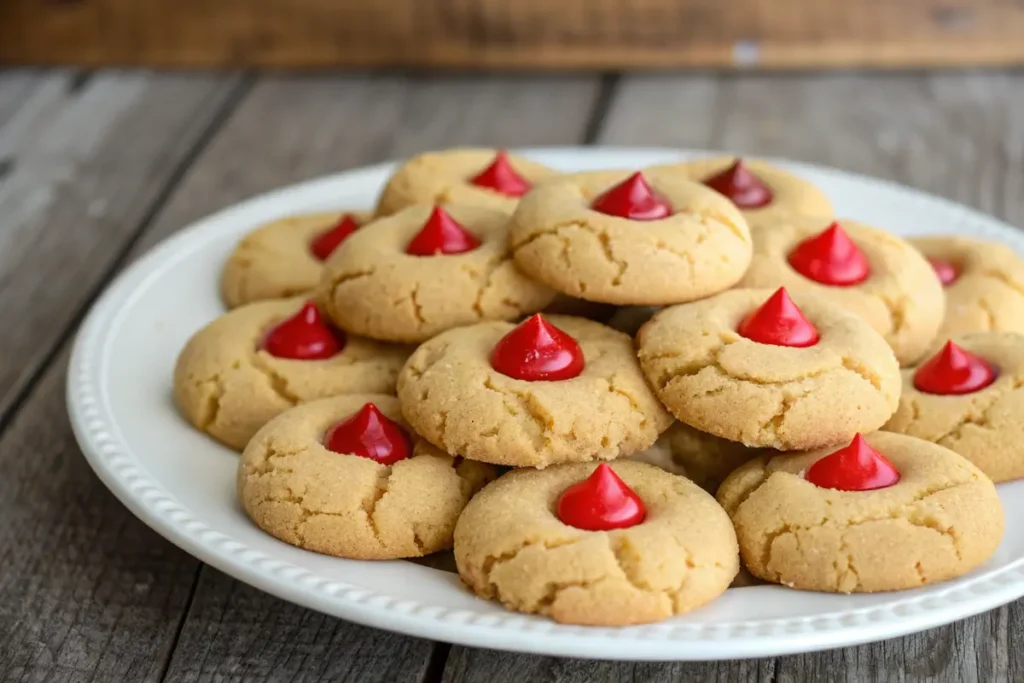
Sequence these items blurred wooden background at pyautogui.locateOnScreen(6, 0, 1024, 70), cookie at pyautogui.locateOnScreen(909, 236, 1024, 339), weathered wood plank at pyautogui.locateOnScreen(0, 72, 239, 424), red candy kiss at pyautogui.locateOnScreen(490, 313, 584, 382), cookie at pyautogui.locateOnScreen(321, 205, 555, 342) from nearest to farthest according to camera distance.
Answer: red candy kiss at pyautogui.locateOnScreen(490, 313, 584, 382)
cookie at pyautogui.locateOnScreen(321, 205, 555, 342)
cookie at pyautogui.locateOnScreen(909, 236, 1024, 339)
weathered wood plank at pyautogui.locateOnScreen(0, 72, 239, 424)
blurred wooden background at pyautogui.locateOnScreen(6, 0, 1024, 70)

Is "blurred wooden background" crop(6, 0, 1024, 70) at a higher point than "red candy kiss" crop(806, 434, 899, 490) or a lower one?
lower

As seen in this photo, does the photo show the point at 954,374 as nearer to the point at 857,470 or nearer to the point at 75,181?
the point at 857,470

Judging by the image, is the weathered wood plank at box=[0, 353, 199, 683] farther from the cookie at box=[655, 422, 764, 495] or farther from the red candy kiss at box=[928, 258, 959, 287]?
the red candy kiss at box=[928, 258, 959, 287]

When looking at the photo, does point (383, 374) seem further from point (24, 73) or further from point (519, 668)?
point (24, 73)

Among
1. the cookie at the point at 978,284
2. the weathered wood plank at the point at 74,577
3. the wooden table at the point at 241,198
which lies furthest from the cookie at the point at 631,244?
the weathered wood plank at the point at 74,577

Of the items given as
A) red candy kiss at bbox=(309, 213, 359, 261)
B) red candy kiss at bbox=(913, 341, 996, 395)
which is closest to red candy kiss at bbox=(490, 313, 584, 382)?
red candy kiss at bbox=(913, 341, 996, 395)

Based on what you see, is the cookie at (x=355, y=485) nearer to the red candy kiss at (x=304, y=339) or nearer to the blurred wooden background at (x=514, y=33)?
the red candy kiss at (x=304, y=339)
